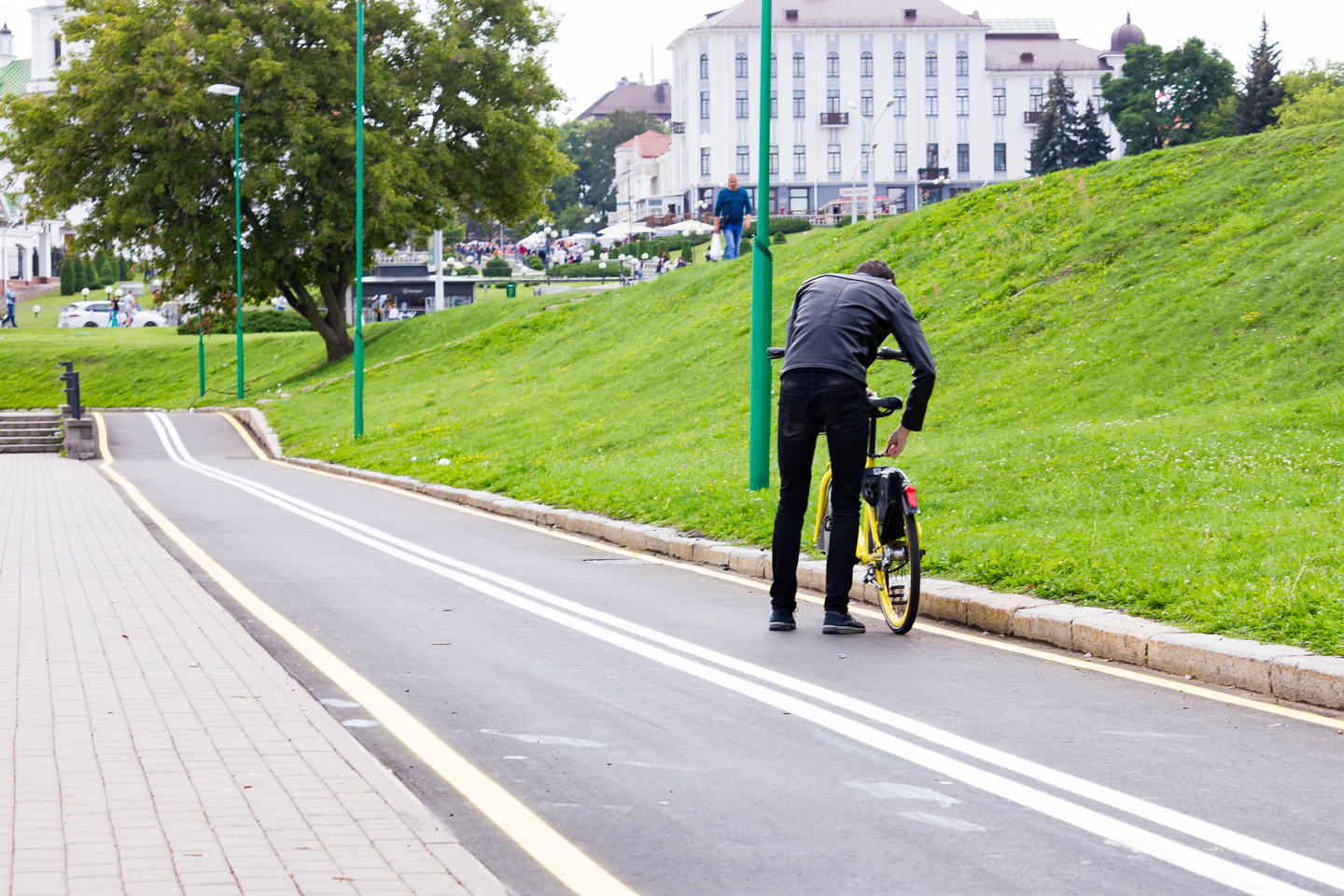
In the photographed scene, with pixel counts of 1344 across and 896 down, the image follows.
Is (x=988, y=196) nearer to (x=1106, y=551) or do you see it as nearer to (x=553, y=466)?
(x=553, y=466)

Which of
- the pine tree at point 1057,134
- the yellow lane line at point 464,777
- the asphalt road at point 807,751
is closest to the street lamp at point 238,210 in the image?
the asphalt road at point 807,751

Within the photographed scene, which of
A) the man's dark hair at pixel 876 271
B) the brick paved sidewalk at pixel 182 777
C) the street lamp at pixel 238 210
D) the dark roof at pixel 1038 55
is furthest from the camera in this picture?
the dark roof at pixel 1038 55

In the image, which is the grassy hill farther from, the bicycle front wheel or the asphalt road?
the asphalt road

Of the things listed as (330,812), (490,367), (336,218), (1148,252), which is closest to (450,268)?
(336,218)

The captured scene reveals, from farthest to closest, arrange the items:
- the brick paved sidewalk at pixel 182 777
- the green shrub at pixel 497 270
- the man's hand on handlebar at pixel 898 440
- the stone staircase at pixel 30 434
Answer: the green shrub at pixel 497 270, the stone staircase at pixel 30 434, the man's hand on handlebar at pixel 898 440, the brick paved sidewalk at pixel 182 777

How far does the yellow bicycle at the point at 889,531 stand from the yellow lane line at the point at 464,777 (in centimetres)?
277

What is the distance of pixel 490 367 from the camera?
3509cm

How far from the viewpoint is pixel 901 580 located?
8.28 m

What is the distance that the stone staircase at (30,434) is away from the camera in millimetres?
32875

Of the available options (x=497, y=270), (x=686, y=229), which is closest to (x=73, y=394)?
(x=497, y=270)

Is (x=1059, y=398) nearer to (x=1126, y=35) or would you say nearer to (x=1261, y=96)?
(x=1261, y=96)

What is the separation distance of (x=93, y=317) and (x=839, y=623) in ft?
240

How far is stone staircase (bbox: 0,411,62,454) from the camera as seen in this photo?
32875 millimetres

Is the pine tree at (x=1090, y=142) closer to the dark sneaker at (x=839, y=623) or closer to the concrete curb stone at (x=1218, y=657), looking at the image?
the dark sneaker at (x=839, y=623)
